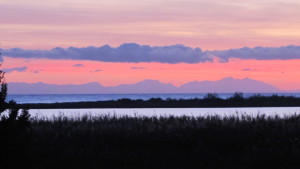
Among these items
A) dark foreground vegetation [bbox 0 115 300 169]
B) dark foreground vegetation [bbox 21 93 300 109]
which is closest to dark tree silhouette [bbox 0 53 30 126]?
dark foreground vegetation [bbox 0 115 300 169]

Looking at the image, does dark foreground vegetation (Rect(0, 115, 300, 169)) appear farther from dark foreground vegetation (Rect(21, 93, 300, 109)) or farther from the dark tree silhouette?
dark foreground vegetation (Rect(21, 93, 300, 109))

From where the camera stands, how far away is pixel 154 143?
27547 millimetres

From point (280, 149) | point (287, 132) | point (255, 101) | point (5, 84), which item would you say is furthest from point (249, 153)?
point (255, 101)

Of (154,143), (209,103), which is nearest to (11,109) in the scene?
(154,143)

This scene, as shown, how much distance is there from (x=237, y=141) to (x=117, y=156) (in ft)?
21.1

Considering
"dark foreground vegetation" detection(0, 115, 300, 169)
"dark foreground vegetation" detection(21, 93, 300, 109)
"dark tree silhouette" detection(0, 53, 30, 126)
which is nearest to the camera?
"dark tree silhouette" detection(0, 53, 30, 126)

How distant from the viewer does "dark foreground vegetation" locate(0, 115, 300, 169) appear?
21922 mm

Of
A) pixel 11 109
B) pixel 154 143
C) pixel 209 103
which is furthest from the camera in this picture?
pixel 209 103

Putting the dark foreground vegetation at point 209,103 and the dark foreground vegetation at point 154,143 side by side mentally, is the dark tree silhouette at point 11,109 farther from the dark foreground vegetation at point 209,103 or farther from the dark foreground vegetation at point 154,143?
the dark foreground vegetation at point 209,103

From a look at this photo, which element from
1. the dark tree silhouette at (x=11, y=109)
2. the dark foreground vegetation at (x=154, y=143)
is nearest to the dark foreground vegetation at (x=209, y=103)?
the dark foreground vegetation at (x=154, y=143)

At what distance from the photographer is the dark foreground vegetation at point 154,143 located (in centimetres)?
2192

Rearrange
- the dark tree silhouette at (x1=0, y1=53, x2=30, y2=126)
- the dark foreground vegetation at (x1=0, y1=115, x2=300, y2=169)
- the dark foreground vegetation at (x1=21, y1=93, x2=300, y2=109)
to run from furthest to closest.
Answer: the dark foreground vegetation at (x1=21, y1=93, x2=300, y2=109), the dark foreground vegetation at (x1=0, y1=115, x2=300, y2=169), the dark tree silhouette at (x1=0, y1=53, x2=30, y2=126)

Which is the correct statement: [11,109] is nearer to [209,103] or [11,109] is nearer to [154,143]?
[154,143]

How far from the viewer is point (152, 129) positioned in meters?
29.9
